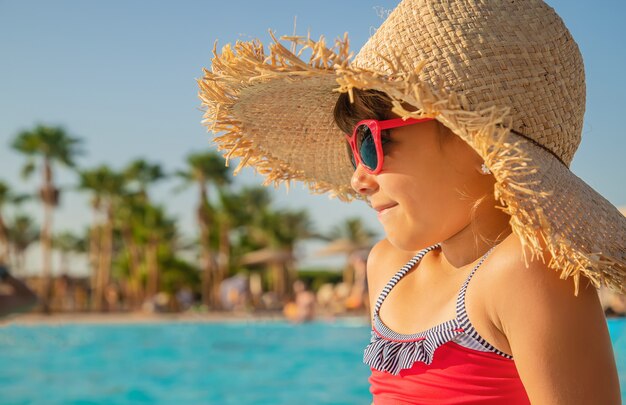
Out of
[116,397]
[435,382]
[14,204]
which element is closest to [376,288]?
[435,382]

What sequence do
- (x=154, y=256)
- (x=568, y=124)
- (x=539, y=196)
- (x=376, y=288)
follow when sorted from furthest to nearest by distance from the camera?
(x=154, y=256)
(x=376, y=288)
(x=568, y=124)
(x=539, y=196)

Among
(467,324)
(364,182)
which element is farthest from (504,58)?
(467,324)

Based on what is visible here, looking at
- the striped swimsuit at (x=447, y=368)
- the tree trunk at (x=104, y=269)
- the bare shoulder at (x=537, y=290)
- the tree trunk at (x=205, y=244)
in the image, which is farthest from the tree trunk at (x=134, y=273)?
the bare shoulder at (x=537, y=290)

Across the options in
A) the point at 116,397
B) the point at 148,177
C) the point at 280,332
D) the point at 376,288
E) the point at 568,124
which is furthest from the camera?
the point at 148,177

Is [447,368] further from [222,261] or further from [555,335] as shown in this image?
[222,261]

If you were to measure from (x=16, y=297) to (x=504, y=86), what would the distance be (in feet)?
11.9

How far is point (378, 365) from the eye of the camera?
1673 millimetres

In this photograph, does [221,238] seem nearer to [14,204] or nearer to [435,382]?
[14,204]

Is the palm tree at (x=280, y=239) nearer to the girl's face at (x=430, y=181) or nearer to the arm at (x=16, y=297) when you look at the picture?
the arm at (x=16, y=297)

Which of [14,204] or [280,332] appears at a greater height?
[14,204]

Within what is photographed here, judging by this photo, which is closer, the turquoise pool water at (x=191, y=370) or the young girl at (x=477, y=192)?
the young girl at (x=477, y=192)

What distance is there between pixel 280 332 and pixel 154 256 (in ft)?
87.4

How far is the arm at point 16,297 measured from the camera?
4102 mm

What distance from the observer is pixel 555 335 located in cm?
124
